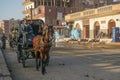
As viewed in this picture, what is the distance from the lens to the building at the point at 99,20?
4300 centimetres

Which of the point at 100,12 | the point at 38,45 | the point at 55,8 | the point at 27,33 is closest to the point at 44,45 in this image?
the point at 38,45

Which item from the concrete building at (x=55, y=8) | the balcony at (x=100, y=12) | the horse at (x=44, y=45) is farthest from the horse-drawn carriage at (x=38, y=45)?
the concrete building at (x=55, y=8)

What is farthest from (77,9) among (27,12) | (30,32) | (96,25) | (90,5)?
(30,32)

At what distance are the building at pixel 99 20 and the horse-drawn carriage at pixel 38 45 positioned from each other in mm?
27596

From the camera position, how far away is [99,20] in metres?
48.1

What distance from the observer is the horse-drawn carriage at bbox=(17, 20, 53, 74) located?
1217 centimetres

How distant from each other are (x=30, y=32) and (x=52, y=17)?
191 ft

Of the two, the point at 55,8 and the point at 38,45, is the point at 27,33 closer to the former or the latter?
the point at 38,45

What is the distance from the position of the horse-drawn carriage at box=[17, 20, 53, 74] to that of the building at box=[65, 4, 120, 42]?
1086 inches

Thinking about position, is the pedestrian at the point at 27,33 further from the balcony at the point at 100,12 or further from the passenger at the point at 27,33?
the balcony at the point at 100,12

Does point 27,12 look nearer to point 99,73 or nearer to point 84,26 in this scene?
point 84,26

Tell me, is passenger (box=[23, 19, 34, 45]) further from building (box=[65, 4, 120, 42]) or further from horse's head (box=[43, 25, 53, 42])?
building (box=[65, 4, 120, 42])

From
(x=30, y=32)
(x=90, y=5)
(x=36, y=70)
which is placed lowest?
(x=36, y=70)

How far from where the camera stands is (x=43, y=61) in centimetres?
1238
